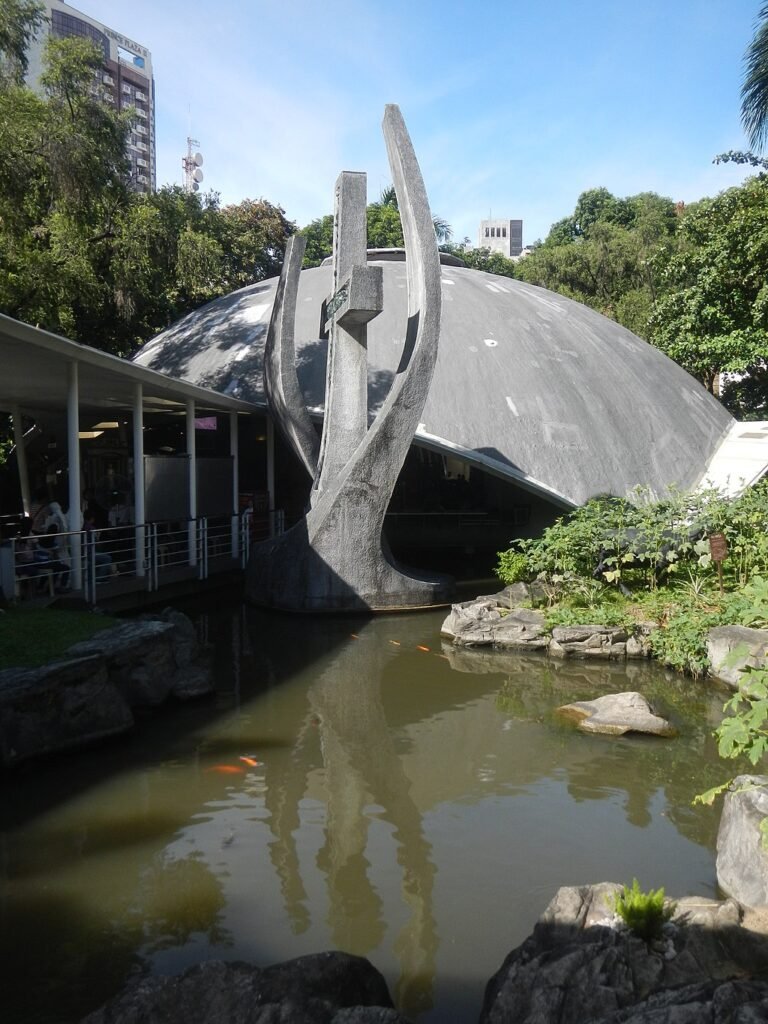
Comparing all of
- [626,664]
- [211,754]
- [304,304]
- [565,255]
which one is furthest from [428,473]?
[565,255]

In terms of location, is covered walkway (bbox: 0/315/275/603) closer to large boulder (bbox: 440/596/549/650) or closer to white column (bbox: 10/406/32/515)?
white column (bbox: 10/406/32/515)

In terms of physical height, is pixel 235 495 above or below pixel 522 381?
below

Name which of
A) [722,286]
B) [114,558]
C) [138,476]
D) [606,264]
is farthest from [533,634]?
[606,264]

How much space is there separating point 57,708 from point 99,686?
1.41ft

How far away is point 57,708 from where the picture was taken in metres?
6.27

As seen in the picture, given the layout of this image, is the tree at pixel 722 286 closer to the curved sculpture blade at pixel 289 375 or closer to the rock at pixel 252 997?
the curved sculpture blade at pixel 289 375

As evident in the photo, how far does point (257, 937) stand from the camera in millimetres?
3963

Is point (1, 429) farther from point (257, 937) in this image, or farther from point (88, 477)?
point (257, 937)

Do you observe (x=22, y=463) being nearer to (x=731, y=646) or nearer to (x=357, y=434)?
(x=357, y=434)

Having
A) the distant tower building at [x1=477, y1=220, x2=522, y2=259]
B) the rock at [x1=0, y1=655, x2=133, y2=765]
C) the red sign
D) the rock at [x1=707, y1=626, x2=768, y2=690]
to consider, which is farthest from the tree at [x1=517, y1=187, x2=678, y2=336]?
the distant tower building at [x1=477, y1=220, x2=522, y2=259]

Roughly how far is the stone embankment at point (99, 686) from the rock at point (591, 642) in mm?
3906

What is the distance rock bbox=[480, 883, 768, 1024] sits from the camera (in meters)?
2.58

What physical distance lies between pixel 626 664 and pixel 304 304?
11.9 meters

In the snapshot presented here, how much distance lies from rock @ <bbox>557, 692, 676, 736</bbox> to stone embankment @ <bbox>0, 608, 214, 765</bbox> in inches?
132
